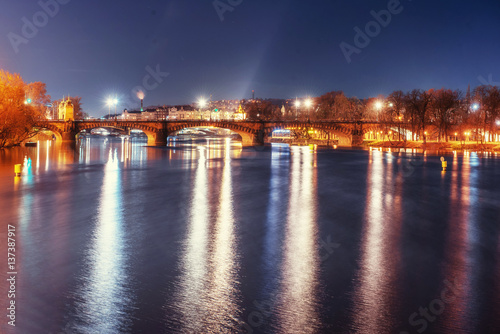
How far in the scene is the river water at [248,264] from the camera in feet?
29.9

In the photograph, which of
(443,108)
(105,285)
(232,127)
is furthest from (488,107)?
(105,285)

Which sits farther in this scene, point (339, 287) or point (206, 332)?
point (339, 287)

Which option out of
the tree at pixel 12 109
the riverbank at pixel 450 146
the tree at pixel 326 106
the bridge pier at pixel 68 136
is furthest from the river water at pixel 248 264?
the tree at pixel 326 106

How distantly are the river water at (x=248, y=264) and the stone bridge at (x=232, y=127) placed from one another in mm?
91822

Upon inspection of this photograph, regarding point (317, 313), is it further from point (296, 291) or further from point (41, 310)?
point (41, 310)

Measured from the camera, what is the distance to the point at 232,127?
392ft

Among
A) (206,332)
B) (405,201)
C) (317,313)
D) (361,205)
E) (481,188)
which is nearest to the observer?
(206,332)

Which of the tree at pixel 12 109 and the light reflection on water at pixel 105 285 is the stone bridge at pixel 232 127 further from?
the light reflection on water at pixel 105 285

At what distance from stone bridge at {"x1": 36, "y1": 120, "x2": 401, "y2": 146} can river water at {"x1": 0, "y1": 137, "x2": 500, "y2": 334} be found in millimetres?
91822

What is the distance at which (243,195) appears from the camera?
2725 cm

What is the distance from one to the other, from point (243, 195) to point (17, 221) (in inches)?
504

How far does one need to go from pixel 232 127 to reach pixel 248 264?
108m

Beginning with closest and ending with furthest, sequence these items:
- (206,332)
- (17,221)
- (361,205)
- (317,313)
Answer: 1. (206,332)
2. (317,313)
3. (17,221)
4. (361,205)

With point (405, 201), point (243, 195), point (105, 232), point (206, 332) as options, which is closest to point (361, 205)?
point (405, 201)
